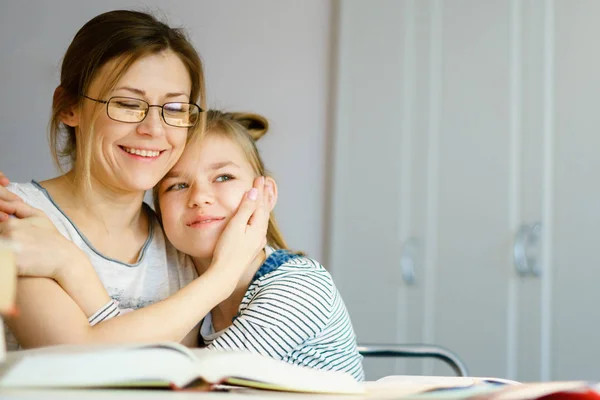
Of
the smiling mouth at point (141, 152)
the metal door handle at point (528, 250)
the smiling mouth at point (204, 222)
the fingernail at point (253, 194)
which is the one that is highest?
the smiling mouth at point (141, 152)

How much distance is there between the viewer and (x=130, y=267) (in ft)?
5.35

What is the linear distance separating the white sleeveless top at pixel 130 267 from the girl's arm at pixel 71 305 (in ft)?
0.63

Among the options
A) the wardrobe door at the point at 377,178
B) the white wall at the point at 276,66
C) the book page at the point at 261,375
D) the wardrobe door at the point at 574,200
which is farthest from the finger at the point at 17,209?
the white wall at the point at 276,66

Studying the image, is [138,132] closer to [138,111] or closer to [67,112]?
[138,111]

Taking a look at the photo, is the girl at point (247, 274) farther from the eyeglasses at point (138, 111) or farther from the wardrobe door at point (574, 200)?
the wardrobe door at point (574, 200)

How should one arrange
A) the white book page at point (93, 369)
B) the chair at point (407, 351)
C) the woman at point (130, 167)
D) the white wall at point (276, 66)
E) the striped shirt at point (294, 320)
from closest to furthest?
the white book page at point (93, 369), the striped shirt at point (294, 320), the woman at point (130, 167), the chair at point (407, 351), the white wall at point (276, 66)

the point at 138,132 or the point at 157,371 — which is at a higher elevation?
the point at 138,132

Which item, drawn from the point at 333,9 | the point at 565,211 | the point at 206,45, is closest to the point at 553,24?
the point at 565,211

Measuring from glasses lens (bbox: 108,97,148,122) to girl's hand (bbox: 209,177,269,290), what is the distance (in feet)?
0.86

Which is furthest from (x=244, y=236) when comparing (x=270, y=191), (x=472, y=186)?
(x=472, y=186)

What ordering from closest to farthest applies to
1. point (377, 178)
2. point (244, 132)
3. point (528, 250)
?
point (244, 132), point (528, 250), point (377, 178)

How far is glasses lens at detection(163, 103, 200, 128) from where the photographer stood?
1590 millimetres

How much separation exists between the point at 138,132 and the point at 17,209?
313mm

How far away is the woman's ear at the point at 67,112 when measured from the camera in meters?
1.67
